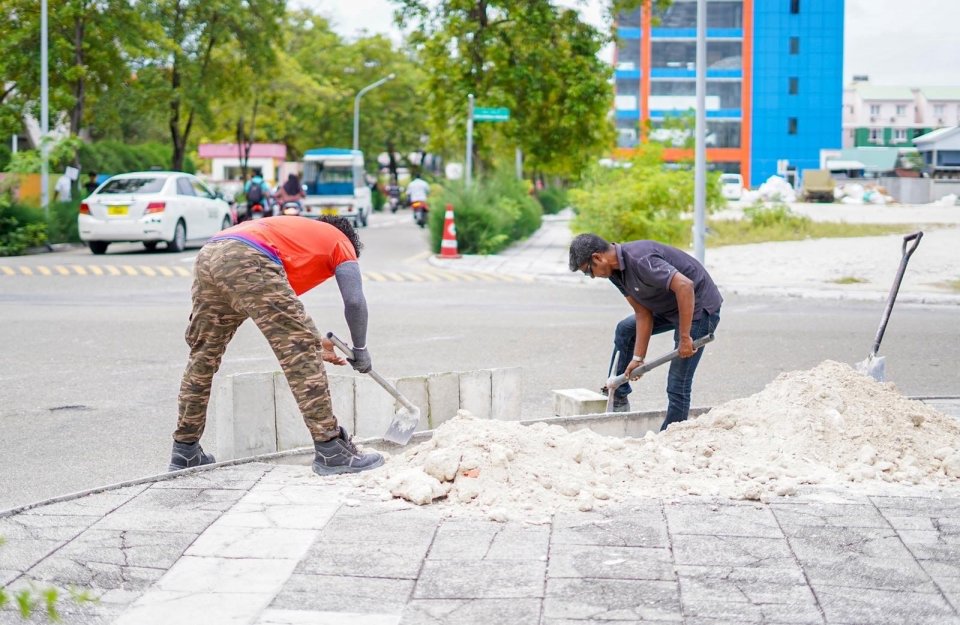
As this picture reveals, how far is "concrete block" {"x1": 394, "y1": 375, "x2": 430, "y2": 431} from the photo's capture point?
7117mm

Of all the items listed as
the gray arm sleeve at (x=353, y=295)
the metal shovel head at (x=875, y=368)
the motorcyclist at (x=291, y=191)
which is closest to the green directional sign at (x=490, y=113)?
the motorcyclist at (x=291, y=191)

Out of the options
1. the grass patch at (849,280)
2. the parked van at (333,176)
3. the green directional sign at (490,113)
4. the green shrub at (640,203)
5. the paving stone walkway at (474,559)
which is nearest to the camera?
the paving stone walkway at (474,559)

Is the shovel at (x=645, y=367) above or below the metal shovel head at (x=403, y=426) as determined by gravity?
above

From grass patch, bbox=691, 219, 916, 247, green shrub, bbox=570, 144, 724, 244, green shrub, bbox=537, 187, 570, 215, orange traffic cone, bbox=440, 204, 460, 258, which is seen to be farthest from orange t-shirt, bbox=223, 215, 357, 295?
green shrub, bbox=537, 187, 570, 215

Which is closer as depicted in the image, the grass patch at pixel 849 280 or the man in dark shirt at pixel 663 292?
the man in dark shirt at pixel 663 292

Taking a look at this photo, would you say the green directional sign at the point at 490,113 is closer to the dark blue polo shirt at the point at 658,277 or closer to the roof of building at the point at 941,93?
the dark blue polo shirt at the point at 658,277

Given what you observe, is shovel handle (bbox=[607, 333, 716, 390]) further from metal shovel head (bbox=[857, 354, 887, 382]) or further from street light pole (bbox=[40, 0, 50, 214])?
street light pole (bbox=[40, 0, 50, 214])

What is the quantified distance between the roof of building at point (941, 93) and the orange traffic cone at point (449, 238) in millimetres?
123367

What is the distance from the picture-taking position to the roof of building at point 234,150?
247ft

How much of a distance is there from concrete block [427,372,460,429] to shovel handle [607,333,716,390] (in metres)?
0.92

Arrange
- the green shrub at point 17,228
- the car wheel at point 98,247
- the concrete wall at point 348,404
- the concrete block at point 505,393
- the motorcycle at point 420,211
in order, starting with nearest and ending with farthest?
1. the concrete wall at point 348,404
2. the concrete block at point 505,393
3. the green shrub at point 17,228
4. the car wheel at point 98,247
5. the motorcycle at point 420,211

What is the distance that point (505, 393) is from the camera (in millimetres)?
7559

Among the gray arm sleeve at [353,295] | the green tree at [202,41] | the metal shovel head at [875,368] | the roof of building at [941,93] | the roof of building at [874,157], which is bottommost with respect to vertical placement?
the metal shovel head at [875,368]

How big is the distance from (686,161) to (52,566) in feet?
73.4
